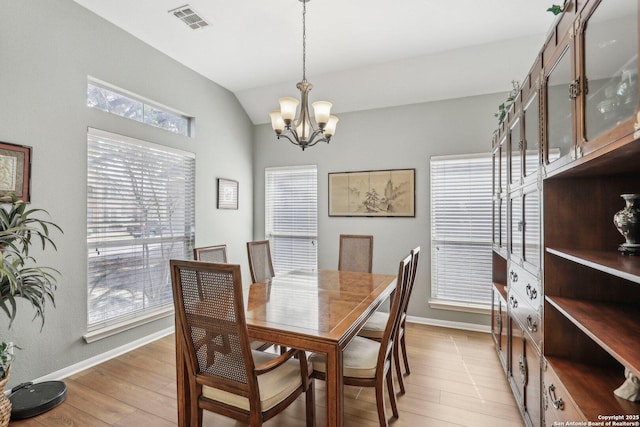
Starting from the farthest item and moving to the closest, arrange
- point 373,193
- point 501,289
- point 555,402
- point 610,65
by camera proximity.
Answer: point 373,193 → point 501,289 → point 555,402 → point 610,65

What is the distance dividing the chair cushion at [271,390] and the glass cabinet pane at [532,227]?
1.47 metres

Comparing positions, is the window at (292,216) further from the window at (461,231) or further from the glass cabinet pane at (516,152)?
the glass cabinet pane at (516,152)

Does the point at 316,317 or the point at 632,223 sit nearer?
the point at 632,223

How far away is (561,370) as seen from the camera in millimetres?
1470

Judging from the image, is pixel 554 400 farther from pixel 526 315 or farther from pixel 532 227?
pixel 532 227

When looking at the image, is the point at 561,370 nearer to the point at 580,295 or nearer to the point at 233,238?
the point at 580,295

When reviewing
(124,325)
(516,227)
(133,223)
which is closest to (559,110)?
(516,227)

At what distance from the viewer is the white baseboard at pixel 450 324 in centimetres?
369

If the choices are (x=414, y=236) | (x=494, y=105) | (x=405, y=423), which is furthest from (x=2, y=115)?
(x=494, y=105)

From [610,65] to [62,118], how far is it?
3.51m

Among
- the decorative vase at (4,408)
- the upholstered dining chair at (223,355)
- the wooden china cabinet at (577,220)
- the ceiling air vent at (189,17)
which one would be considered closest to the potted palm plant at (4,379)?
the decorative vase at (4,408)

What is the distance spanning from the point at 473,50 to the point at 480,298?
2802 mm

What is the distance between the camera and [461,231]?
386 centimetres

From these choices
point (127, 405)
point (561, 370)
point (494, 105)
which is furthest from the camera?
point (494, 105)
